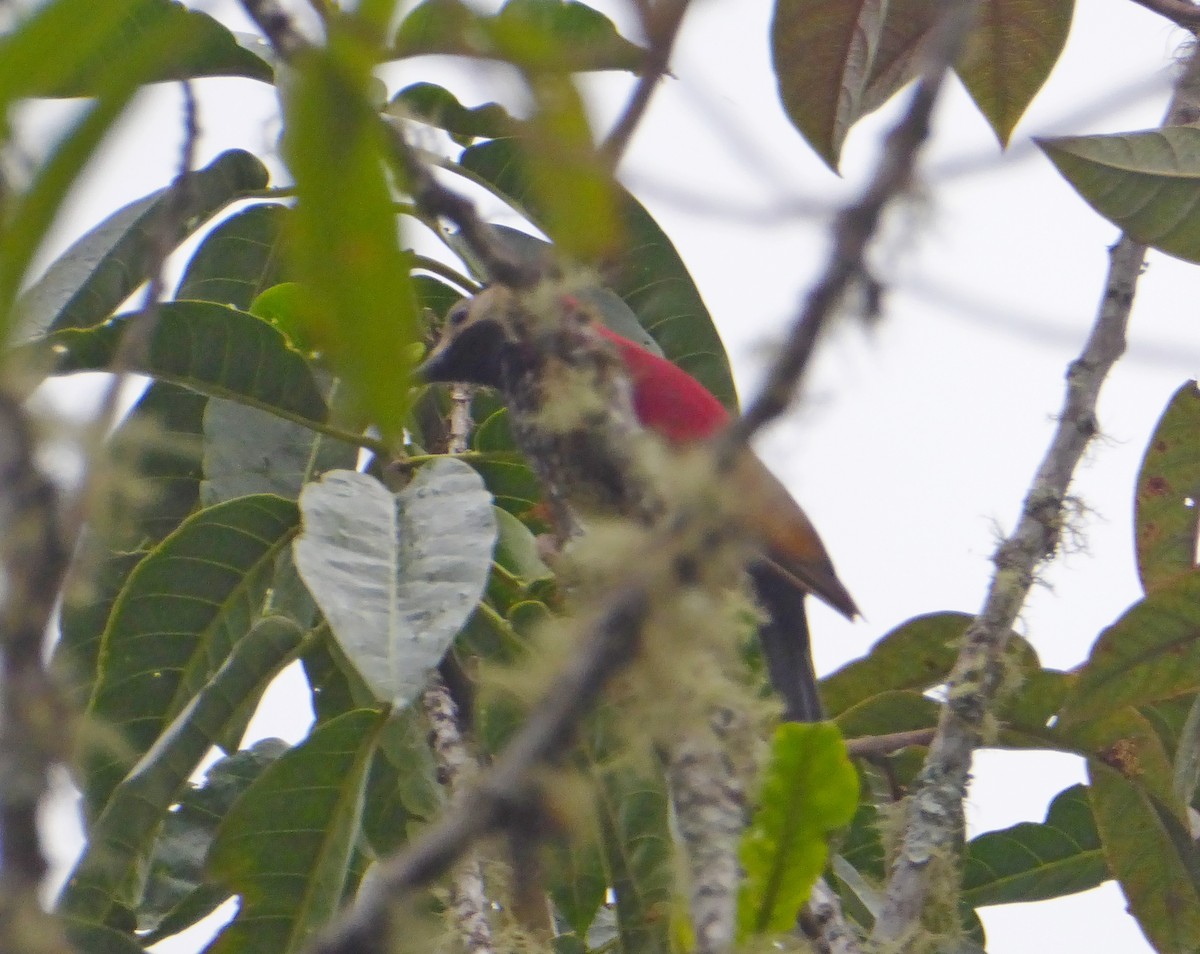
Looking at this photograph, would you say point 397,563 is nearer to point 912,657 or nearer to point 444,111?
point 444,111

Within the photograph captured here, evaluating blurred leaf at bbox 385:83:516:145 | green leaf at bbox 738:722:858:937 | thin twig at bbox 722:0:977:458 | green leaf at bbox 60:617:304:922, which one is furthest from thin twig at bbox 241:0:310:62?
blurred leaf at bbox 385:83:516:145

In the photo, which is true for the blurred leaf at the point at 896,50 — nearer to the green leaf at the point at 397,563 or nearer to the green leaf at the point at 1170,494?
the green leaf at the point at 1170,494

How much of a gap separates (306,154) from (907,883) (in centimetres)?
167

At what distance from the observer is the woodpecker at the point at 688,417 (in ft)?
5.90

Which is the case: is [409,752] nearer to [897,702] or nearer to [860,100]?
[897,702]

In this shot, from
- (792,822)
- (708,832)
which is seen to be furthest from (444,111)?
(708,832)

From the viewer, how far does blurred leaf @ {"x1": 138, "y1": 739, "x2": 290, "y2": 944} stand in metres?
2.70

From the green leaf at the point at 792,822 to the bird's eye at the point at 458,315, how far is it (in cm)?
125

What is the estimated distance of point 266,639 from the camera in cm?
223

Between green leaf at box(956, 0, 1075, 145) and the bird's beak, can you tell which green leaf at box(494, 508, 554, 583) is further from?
green leaf at box(956, 0, 1075, 145)

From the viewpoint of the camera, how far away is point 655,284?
2.67 m

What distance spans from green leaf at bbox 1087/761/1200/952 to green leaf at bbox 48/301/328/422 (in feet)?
5.06

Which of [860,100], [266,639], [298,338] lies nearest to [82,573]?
[266,639]

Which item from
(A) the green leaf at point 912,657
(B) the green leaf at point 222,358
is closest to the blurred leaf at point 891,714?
(A) the green leaf at point 912,657
